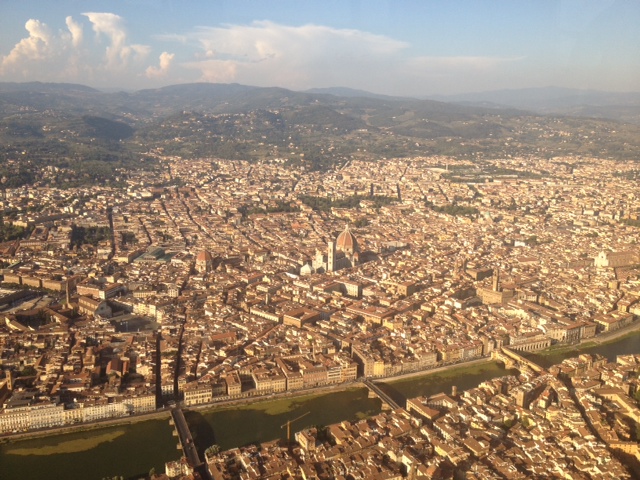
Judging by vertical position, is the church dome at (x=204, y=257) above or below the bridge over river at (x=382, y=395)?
above

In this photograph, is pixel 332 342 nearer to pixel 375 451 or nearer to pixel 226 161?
pixel 375 451

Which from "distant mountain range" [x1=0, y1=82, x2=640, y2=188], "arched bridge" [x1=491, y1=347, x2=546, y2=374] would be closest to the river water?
"arched bridge" [x1=491, y1=347, x2=546, y2=374]

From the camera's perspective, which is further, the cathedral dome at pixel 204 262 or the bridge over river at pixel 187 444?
the cathedral dome at pixel 204 262

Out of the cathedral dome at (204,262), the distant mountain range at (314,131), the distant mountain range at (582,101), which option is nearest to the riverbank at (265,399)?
the distant mountain range at (582,101)

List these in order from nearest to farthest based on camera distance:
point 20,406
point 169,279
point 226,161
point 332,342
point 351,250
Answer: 1. point 20,406
2. point 332,342
3. point 169,279
4. point 351,250
5. point 226,161

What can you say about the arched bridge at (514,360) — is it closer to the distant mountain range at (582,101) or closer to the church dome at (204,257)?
the distant mountain range at (582,101)

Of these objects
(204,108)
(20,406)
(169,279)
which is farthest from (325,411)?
(204,108)
